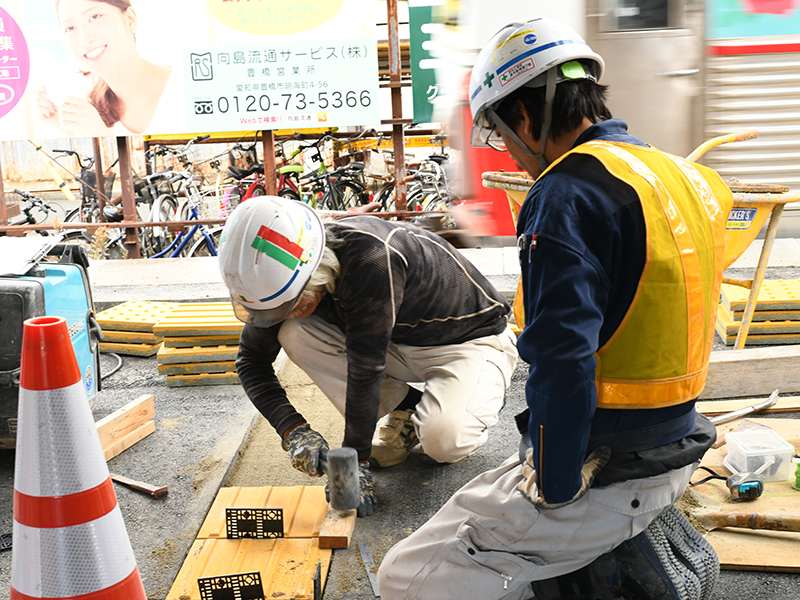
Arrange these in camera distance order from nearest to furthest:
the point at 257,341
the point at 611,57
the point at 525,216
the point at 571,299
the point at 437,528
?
1. the point at 571,299
2. the point at 525,216
3. the point at 437,528
4. the point at 257,341
5. the point at 611,57

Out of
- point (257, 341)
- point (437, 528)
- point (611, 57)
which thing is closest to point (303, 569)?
point (437, 528)

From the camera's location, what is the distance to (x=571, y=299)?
5.11 ft

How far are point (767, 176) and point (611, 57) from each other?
148 centimetres

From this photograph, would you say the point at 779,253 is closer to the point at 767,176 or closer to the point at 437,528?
the point at 767,176

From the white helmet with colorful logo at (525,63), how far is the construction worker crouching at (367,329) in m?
0.94

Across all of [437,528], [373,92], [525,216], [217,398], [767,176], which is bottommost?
[217,398]

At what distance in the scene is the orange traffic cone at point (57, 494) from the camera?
1.79 meters

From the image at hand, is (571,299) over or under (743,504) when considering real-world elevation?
over

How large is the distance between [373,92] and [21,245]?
4.61 m

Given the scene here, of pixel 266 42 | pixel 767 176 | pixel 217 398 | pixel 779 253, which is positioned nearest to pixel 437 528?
pixel 217 398

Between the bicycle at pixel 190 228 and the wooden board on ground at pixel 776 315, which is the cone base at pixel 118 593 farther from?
the bicycle at pixel 190 228

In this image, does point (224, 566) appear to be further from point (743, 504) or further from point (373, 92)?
point (373, 92)

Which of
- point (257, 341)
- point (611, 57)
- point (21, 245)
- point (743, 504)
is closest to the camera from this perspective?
point (743, 504)

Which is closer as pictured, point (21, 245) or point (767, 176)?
point (21, 245)
